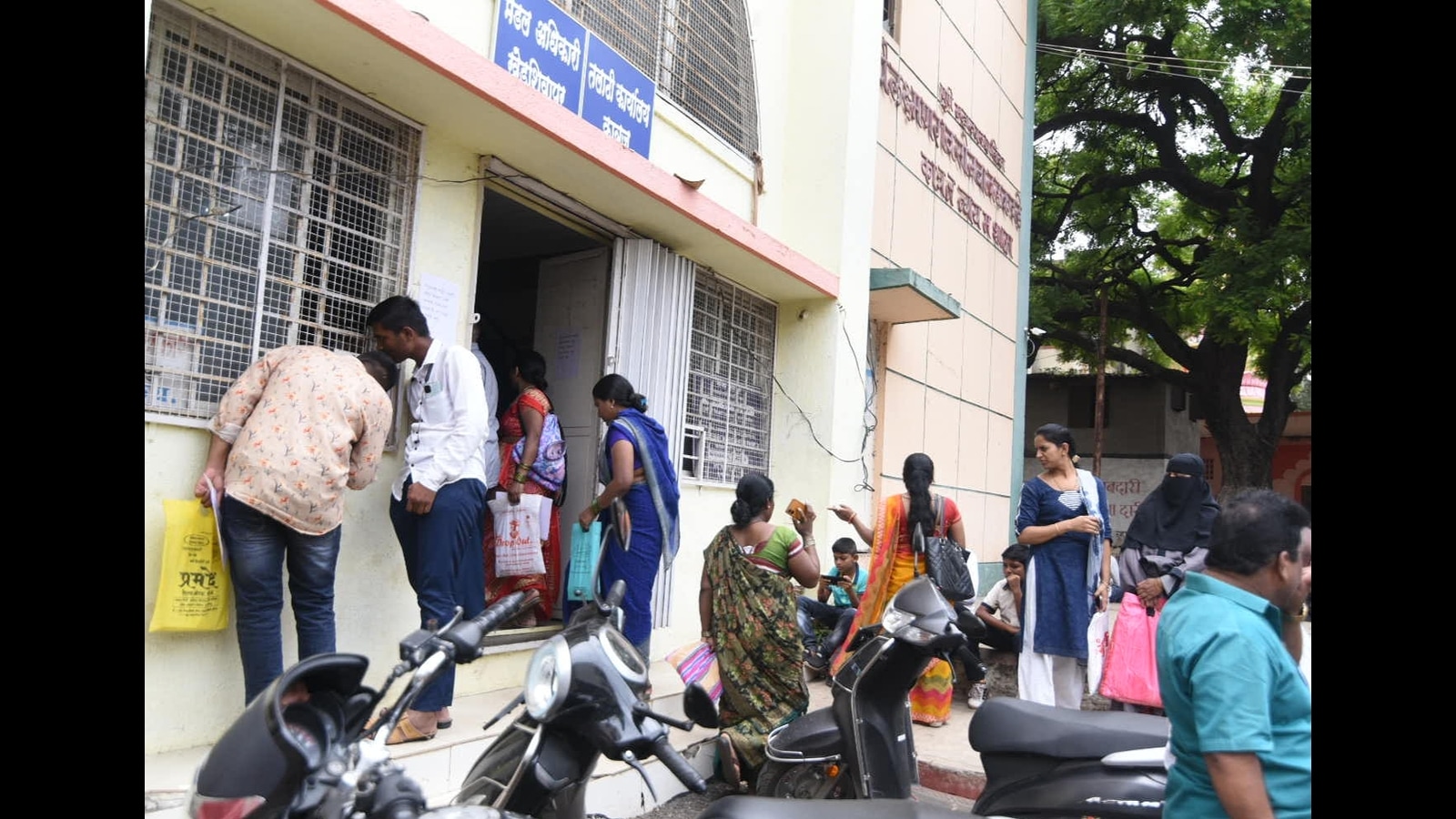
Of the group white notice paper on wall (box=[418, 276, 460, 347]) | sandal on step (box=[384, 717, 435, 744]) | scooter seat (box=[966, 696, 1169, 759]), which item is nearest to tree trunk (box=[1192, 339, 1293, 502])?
white notice paper on wall (box=[418, 276, 460, 347])

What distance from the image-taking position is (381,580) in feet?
13.8

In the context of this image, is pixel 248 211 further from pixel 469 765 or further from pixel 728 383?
pixel 728 383

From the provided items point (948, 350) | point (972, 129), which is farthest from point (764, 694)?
point (972, 129)

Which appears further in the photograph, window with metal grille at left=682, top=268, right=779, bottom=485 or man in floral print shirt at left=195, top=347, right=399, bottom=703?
window with metal grille at left=682, top=268, right=779, bottom=485

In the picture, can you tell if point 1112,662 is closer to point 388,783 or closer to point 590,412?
point 590,412

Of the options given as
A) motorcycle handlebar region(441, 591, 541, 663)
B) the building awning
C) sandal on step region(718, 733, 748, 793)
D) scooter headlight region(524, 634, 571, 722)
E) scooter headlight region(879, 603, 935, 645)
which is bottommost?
sandal on step region(718, 733, 748, 793)

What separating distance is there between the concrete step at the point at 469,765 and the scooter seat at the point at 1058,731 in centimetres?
105

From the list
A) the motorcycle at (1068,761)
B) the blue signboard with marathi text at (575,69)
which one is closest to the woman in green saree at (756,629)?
the motorcycle at (1068,761)

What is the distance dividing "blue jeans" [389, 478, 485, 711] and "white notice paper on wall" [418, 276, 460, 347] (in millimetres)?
757

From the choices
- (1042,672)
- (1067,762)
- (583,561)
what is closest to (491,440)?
(583,561)

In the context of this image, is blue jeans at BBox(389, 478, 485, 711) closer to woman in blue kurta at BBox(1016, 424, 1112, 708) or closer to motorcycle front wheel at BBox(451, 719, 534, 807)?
motorcycle front wheel at BBox(451, 719, 534, 807)

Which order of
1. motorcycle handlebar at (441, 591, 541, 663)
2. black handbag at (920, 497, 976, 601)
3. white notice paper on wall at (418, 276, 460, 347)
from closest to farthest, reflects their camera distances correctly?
motorcycle handlebar at (441, 591, 541, 663) → white notice paper on wall at (418, 276, 460, 347) → black handbag at (920, 497, 976, 601)

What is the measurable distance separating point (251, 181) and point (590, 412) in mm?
2712

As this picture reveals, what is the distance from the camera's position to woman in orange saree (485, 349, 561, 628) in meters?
5.26
